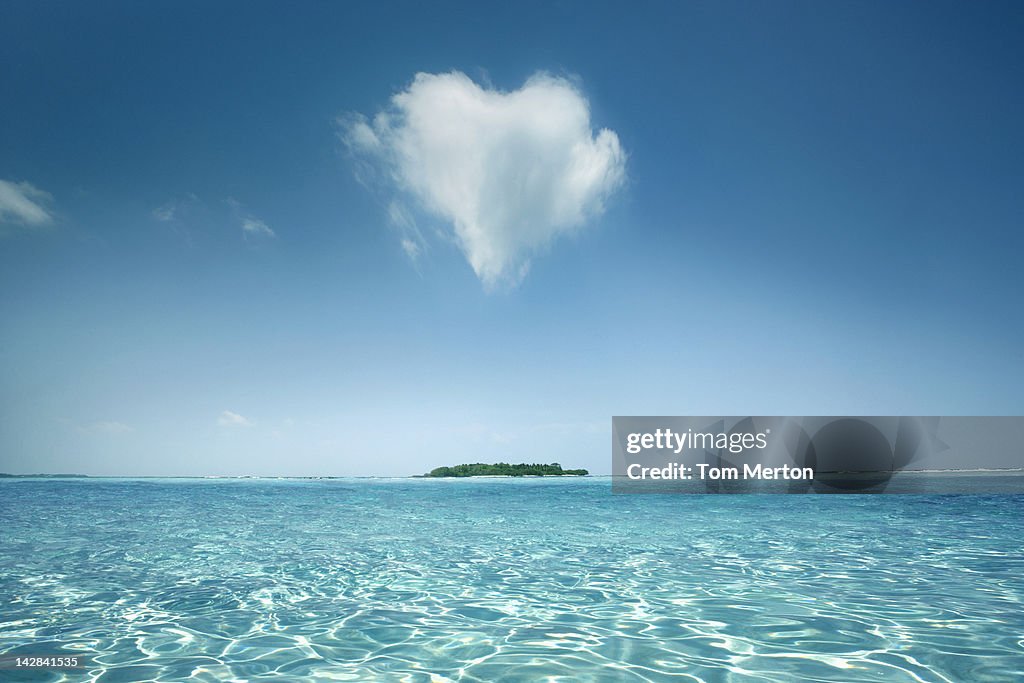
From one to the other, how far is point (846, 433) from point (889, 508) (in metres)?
70.9

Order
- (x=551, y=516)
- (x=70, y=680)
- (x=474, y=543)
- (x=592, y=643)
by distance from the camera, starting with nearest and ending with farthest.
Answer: (x=70, y=680) → (x=592, y=643) → (x=474, y=543) → (x=551, y=516)

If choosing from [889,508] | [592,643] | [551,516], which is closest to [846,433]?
[889,508]

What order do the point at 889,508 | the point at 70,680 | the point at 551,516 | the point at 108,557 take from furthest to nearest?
the point at 889,508, the point at 551,516, the point at 108,557, the point at 70,680

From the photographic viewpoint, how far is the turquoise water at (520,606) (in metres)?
5.31

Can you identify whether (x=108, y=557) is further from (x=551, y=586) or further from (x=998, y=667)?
(x=998, y=667)

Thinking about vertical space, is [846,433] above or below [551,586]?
above

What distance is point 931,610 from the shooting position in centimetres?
708

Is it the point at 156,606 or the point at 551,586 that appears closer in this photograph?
the point at 156,606

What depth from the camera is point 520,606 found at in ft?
24.3

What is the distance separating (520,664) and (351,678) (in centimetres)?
159

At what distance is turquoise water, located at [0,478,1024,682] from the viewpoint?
5.31 metres

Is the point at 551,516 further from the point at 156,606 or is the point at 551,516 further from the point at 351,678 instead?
the point at 351,678

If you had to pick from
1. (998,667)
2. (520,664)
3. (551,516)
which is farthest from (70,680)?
(551,516)

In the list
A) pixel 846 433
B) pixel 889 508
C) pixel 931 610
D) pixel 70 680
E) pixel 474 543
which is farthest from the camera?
pixel 846 433
